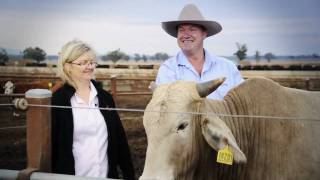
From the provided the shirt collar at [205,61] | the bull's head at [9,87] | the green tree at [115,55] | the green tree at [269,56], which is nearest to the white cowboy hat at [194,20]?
the shirt collar at [205,61]

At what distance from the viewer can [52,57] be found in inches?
347

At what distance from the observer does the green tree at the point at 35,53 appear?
28.2 feet

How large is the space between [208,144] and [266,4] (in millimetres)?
5997

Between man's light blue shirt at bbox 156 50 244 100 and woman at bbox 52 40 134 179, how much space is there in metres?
0.55

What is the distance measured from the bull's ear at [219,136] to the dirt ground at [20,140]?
110 inches

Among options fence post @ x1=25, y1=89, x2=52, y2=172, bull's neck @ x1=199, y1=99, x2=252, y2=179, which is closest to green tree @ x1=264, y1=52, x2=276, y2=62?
bull's neck @ x1=199, y1=99, x2=252, y2=179

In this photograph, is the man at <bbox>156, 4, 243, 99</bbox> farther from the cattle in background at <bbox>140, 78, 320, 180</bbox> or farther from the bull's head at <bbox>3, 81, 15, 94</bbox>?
the bull's head at <bbox>3, 81, 15, 94</bbox>

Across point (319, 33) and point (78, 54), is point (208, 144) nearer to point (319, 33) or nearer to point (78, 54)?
point (78, 54)

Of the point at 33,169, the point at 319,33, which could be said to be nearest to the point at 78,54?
the point at 33,169

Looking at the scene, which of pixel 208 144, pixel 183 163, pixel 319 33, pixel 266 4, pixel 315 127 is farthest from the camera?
pixel 266 4

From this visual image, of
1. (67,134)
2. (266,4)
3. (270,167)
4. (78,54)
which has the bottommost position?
(270,167)

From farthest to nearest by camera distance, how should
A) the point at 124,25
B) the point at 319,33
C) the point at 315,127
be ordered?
the point at 124,25
the point at 319,33
the point at 315,127

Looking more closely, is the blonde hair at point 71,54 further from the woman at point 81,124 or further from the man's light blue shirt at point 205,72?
the man's light blue shirt at point 205,72

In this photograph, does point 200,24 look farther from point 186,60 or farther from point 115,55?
point 115,55
